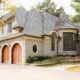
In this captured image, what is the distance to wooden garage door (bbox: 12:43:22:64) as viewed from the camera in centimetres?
2333

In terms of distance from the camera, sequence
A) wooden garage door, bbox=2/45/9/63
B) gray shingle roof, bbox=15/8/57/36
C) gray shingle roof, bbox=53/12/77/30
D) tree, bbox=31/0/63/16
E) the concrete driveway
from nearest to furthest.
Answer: the concrete driveway
gray shingle roof, bbox=15/8/57/36
wooden garage door, bbox=2/45/9/63
gray shingle roof, bbox=53/12/77/30
tree, bbox=31/0/63/16

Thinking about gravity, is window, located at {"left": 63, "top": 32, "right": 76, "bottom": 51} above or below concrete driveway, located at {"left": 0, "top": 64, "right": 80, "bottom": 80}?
above

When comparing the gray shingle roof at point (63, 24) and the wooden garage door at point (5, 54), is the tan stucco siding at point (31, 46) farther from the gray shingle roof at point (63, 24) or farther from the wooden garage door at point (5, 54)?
the wooden garage door at point (5, 54)

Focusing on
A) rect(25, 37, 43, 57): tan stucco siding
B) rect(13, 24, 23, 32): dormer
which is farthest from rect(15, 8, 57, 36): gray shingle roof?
rect(25, 37, 43, 57): tan stucco siding

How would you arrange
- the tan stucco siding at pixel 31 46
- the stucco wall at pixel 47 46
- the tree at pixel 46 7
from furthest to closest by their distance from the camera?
the tree at pixel 46 7, the stucco wall at pixel 47 46, the tan stucco siding at pixel 31 46

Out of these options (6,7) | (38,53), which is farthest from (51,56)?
(6,7)

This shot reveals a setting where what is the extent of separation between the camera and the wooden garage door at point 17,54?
2333 cm

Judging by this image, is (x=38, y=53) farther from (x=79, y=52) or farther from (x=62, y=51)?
(x=79, y=52)

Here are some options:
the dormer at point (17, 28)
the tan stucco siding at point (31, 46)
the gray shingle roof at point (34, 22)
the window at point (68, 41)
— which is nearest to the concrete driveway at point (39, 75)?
the tan stucco siding at point (31, 46)

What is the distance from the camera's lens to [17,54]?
2378 centimetres

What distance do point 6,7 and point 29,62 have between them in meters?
11.2

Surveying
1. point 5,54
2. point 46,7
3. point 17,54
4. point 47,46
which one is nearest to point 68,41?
point 47,46

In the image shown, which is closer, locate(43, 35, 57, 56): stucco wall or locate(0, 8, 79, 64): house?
locate(0, 8, 79, 64): house

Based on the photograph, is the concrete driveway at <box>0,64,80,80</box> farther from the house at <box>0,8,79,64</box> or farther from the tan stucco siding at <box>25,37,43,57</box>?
the house at <box>0,8,79,64</box>
